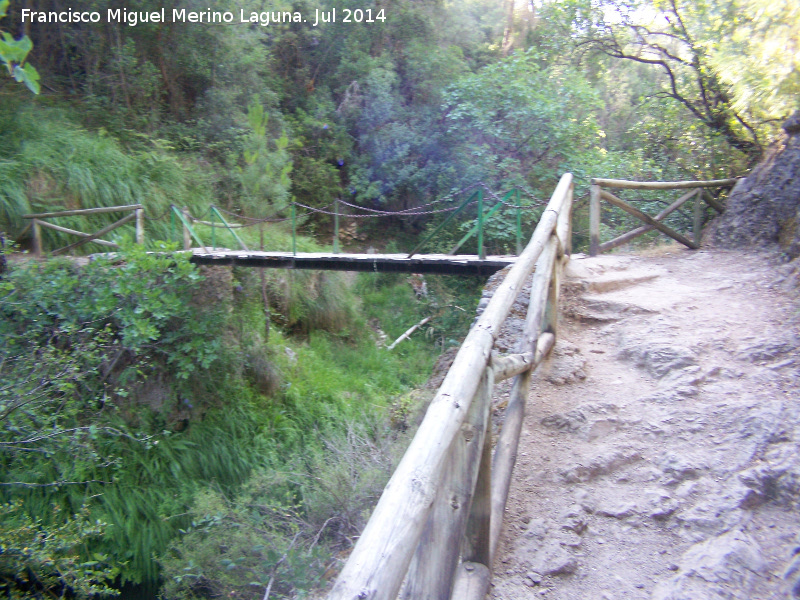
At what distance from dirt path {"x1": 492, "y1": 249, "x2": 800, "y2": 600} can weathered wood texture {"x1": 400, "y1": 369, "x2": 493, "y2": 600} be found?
0.37m

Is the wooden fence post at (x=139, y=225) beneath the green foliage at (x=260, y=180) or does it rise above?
beneath

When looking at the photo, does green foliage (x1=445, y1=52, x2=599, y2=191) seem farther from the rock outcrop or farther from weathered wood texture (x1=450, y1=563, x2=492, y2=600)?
weathered wood texture (x1=450, y1=563, x2=492, y2=600)

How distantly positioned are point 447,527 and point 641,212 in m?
5.38

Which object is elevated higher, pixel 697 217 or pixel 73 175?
pixel 73 175

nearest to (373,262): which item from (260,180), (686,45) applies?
(260,180)

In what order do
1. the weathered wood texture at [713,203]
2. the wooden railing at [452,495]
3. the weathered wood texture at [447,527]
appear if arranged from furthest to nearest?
the weathered wood texture at [713,203], the weathered wood texture at [447,527], the wooden railing at [452,495]

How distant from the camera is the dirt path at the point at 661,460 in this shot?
2008 millimetres

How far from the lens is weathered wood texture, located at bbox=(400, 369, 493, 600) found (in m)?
1.72

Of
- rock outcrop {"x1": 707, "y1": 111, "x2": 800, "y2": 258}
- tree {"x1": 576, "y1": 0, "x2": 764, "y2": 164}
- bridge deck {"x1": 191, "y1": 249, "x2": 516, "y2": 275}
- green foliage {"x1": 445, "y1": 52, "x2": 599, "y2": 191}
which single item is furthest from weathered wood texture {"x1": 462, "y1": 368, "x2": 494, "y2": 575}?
green foliage {"x1": 445, "y1": 52, "x2": 599, "y2": 191}

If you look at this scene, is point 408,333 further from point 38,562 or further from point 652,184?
point 38,562

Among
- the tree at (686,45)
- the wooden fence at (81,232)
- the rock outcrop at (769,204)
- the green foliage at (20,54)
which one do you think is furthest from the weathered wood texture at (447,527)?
the wooden fence at (81,232)

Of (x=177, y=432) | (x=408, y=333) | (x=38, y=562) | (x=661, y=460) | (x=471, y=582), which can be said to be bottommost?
(x=177, y=432)

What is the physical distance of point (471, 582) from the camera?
1942 mm

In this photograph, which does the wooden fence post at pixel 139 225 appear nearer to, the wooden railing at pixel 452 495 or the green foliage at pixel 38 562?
the green foliage at pixel 38 562
